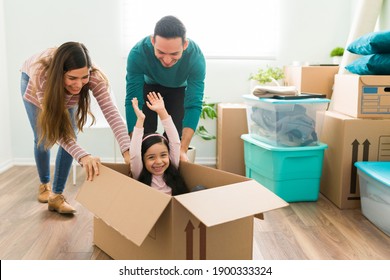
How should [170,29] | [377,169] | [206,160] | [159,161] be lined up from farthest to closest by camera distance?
[206,160]
[377,169]
[159,161]
[170,29]

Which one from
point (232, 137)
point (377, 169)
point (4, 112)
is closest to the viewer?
point (377, 169)

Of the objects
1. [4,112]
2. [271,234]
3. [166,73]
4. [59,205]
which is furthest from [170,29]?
[4,112]

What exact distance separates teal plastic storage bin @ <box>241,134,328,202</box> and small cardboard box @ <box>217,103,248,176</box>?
533 mm

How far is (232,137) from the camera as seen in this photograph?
3.24 m

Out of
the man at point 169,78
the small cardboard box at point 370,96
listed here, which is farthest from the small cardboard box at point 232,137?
the man at point 169,78

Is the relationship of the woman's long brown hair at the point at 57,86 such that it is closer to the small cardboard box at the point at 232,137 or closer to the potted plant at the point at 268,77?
the small cardboard box at the point at 232,137

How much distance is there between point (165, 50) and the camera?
5.88 ft

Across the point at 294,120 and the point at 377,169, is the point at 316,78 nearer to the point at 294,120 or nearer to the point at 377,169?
the point at 294,120

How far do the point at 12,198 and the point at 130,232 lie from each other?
158cm

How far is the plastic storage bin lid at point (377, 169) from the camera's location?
82.5 inches

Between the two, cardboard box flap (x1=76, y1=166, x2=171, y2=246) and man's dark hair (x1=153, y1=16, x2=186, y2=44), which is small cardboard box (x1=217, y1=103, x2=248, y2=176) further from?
cardboard box flap (x1=76, y1=166, x2=171, y2=246)

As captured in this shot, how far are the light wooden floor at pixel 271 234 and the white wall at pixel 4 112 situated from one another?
87 centimetres

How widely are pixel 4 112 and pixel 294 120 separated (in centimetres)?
220

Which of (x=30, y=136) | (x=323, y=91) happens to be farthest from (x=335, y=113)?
(x=30, y=136)
